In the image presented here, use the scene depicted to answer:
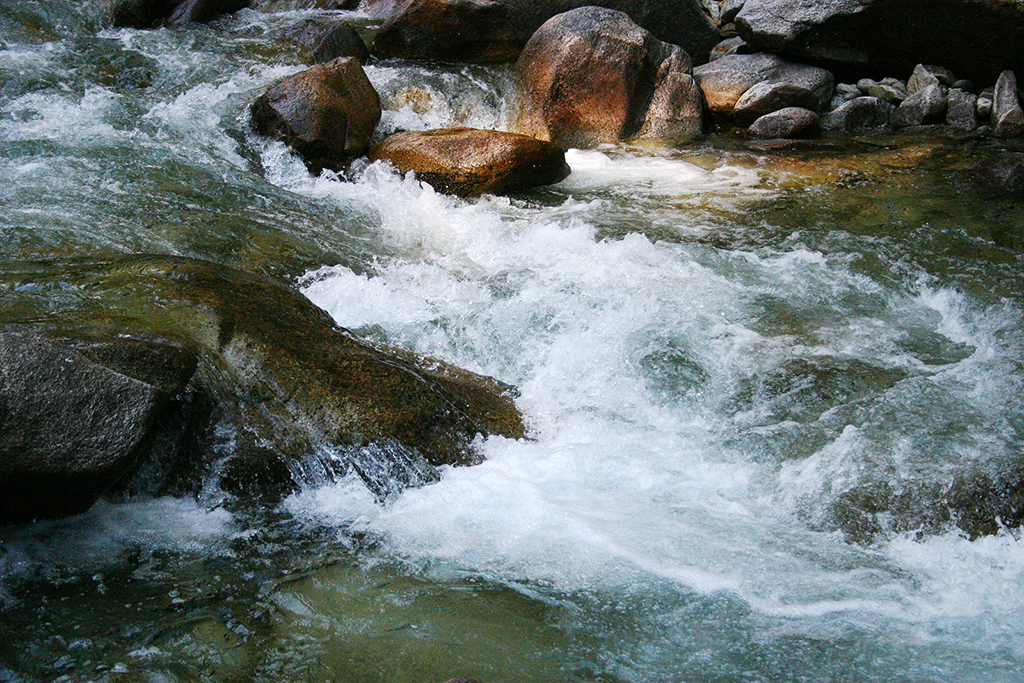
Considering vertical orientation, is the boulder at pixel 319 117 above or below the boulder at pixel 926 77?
below

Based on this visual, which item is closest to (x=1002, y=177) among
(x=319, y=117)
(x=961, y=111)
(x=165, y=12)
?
(x=961, y=111)

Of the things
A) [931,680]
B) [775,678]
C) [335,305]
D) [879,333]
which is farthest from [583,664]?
[879,333]

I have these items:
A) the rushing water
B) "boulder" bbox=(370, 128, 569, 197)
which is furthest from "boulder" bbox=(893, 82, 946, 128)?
"boulder" bbox=(370, 128, 569, 197)

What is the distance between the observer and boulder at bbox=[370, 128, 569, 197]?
691cm

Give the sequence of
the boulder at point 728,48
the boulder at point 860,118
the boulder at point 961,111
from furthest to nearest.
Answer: the boulder at point 728,48
the boulder at point 860,118
the boulder at point 961,111

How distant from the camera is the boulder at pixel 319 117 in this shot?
278 inches

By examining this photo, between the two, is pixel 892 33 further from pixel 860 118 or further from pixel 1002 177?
pixel 1002 177

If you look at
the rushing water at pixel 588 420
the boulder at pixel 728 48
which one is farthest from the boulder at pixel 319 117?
the boulder at pixel 728 48

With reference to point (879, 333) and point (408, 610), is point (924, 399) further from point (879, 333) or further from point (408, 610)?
point (408, 610)

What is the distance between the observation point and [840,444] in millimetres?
3688

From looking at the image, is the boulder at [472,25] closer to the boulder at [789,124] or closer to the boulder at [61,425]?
the boulder at [789,124]

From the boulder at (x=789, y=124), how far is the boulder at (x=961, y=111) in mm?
1690

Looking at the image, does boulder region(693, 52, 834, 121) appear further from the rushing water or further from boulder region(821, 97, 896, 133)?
the rushing water

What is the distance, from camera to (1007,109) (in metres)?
8.88
